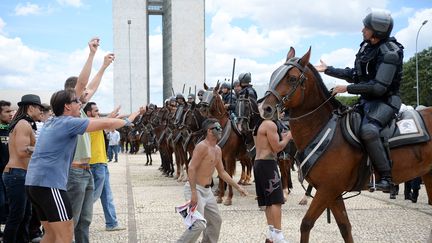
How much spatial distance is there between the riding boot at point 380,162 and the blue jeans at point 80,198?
11.3 feet

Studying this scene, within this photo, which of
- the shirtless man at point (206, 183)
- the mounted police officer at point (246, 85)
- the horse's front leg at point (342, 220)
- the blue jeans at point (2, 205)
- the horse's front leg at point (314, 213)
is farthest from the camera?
the mounted police officer at point (246, 85)

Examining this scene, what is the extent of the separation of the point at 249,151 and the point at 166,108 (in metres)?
7.93

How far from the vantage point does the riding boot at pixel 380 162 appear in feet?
18.8

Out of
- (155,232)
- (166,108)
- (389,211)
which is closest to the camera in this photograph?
(155,232)

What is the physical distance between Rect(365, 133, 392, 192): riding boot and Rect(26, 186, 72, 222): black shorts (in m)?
3.45

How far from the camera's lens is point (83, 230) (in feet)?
21.1

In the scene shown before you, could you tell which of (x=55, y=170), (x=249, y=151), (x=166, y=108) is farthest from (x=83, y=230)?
(x=166, y=108)

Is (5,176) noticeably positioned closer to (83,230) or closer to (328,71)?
(83,230)

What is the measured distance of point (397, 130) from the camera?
20.0ft

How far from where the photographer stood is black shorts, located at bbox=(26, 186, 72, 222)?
4.76m

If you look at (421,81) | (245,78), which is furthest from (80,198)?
(421,81)

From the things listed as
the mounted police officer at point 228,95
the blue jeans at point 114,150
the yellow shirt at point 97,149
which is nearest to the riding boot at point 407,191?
the mounted police officer at point 228,95

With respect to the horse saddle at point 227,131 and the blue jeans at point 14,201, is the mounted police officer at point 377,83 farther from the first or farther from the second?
the horse saddle at point 227,131

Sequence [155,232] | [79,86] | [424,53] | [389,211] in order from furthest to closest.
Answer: [424,53]
[389,211]
[155,232]
[79,86]
